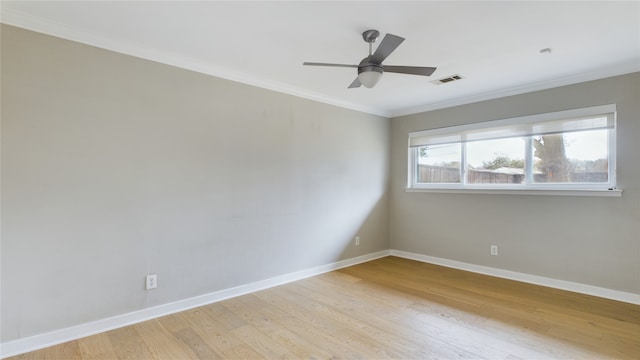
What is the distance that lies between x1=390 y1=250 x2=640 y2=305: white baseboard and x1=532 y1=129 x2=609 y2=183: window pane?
44.4 inches

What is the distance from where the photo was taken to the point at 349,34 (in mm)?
2369

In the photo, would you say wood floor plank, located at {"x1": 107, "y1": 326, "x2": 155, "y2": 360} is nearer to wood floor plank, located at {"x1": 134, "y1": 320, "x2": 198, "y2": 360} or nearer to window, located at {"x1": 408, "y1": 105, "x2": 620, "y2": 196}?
wood floor plank, located at {"x1": 134, "y1": 320, "x2": 198, "y2": 360}

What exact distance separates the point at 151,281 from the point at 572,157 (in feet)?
14.7

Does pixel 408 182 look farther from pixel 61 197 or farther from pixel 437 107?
pixel 61 197

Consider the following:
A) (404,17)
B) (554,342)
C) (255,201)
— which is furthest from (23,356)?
(554,342)

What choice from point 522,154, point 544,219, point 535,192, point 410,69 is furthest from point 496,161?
point 410,69

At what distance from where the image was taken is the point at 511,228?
3.79 meters

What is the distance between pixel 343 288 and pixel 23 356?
265 centimetres

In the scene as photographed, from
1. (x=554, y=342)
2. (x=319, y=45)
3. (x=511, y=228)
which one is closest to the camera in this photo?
(x=554, y=342)

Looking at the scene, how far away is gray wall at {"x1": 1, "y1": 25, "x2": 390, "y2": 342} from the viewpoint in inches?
85.5

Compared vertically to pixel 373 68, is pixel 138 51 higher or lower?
higher

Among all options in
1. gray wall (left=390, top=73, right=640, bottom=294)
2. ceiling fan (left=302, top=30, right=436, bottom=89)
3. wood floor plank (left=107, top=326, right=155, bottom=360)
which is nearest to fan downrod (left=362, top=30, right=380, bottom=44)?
ceiling fan (left=302, top=30, right=436, bottom=89)

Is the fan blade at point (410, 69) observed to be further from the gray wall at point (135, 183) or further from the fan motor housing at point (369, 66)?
the gray wall at point (135, 183)

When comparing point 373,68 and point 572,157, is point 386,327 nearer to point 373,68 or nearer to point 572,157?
point 373,68
